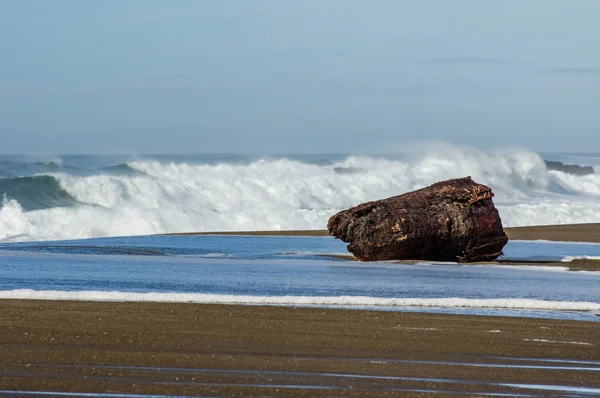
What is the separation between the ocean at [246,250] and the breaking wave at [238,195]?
8 centimetres

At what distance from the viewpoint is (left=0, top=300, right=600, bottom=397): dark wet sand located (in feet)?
26.7

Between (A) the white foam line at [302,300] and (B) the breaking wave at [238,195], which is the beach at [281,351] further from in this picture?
(B) the breaking wave at [238,195]

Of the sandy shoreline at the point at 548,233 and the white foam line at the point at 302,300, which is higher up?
the sandy shoreline at the point at 548,233

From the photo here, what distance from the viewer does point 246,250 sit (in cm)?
2470

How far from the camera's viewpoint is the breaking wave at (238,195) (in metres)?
35.1

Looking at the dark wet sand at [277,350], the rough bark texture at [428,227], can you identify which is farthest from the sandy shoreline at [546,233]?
the dark wet sand at [277,350]

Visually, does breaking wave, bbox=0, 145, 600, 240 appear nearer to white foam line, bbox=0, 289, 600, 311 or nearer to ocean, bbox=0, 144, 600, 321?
ocean, bbox=0, 144, 600, 321

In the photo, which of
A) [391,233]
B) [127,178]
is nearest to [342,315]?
[391,233]

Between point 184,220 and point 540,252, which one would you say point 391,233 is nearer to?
point 540,252

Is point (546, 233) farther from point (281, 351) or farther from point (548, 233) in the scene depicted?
point (281, 351)

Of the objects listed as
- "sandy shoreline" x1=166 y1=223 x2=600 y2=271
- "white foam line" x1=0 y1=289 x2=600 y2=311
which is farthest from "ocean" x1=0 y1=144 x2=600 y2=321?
"sandy shoreline" x1=166 y1=223 x2=600 y2=271

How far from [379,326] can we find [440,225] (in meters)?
9.88

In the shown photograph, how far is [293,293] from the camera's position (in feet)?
50.8

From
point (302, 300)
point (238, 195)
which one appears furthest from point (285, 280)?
point (238, 195)
